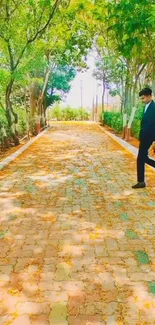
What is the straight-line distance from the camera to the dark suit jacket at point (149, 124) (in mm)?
6773

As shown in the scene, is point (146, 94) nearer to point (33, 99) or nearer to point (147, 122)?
point (147, 122)

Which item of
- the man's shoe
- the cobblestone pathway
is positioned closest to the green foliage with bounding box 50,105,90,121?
the cobblestone pathway

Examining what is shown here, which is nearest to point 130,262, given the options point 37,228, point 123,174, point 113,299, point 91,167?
point 113,299

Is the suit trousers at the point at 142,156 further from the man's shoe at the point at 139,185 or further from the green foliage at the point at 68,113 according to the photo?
the green foliage at the point at 68,113

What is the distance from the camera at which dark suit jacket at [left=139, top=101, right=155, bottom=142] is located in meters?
6.77

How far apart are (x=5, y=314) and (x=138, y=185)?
15.6ft

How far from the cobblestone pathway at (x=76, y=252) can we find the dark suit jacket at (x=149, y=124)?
1.07 metres

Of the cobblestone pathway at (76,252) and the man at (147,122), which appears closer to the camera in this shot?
the cobblestone pathway at (76,252)

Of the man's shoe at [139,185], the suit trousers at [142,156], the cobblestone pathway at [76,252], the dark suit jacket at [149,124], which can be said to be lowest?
the cobblestone pathway at [76,252]

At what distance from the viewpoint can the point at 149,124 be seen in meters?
6.79

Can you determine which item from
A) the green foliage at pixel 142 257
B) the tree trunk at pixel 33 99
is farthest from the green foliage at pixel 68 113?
the green foliage at pixel 142 257

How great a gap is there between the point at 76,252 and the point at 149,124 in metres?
3.42

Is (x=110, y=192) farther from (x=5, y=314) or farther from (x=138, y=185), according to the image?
(x=5, y=314)

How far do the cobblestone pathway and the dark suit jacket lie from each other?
1.07 meters
